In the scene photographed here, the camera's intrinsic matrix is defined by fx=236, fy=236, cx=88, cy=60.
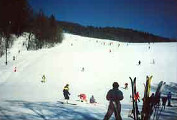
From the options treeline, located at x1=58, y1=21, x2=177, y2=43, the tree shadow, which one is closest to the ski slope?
the tree shadow

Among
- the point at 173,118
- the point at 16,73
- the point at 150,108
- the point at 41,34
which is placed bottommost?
the point at 173,118

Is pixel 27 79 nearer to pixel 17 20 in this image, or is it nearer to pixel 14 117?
pixel 17 20

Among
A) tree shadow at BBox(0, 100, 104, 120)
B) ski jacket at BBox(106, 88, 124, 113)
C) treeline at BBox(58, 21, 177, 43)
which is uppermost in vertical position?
treeline at BBox(58, 21, 177, 43)

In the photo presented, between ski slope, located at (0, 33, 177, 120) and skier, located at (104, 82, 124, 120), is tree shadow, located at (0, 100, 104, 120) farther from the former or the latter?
skier, located at (104, 82, 124, 120)

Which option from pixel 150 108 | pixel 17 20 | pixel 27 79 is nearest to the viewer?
pixel 150 108

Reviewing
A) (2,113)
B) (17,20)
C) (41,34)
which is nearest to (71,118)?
(2,113)

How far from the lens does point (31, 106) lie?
312 inches

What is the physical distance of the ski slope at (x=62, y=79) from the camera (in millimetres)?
7739

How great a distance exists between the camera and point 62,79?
13.8 metres

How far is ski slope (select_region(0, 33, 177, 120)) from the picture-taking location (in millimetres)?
7739

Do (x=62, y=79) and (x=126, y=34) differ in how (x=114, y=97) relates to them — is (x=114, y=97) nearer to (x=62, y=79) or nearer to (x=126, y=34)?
(x=62, y=79)

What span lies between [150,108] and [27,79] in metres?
8.37

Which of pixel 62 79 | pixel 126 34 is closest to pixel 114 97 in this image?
pixel 62 79

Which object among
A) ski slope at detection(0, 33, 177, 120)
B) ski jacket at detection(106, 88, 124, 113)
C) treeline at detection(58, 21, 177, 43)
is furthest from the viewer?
treeline at detection(58, 21, 177, 43)
